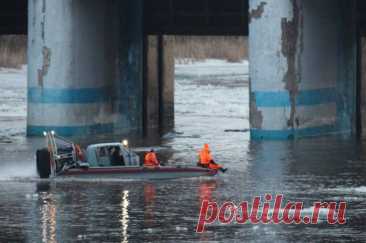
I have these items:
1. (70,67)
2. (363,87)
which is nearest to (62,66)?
(70,67)

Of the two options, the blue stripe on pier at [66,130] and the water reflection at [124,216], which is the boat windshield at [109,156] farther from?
the blue stripe on pier at [66,130]

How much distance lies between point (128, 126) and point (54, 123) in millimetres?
4802

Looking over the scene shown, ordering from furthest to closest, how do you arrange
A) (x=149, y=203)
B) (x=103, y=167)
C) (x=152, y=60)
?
(x=152, y=60)
(x=103, y=167)
(x=149, y=203)

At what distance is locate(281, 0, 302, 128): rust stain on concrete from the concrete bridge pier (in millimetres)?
6830

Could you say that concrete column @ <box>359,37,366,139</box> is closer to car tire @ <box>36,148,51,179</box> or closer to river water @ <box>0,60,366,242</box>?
river water @ <box>0,60,366,242</box>

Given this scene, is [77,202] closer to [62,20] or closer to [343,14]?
[62,20]

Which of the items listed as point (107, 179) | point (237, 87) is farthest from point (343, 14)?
point (237, 87)

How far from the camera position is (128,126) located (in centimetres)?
5356

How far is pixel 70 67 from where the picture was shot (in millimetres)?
49500

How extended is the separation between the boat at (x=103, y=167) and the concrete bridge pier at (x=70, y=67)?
439 inches

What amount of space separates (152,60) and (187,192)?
22.5m

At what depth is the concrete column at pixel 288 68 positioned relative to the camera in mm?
47406

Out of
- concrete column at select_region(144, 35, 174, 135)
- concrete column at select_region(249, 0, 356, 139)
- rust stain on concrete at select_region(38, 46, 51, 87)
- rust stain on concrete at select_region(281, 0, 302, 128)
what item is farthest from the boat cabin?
concrete column at select_region(144, 35, 174, 135)

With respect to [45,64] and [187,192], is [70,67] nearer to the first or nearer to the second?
[45,64]
